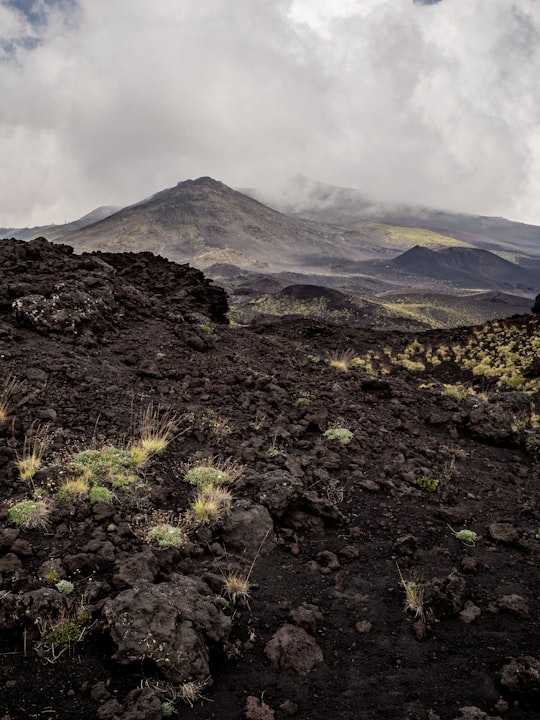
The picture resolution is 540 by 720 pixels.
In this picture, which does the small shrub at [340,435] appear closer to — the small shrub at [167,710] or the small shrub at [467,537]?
the small shrub at [467,537]

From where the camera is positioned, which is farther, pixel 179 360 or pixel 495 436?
pixel 179 360

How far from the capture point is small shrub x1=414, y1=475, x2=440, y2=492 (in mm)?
6871

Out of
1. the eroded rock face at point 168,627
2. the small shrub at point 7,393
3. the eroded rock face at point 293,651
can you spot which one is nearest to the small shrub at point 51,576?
the eroded rock face at point 168,627

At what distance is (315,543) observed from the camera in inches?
216

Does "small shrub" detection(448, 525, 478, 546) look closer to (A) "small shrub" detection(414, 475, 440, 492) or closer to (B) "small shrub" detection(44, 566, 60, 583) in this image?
(A) "small shrub" detection(414, 475, 440, 492)

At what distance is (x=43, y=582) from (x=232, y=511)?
83.7 inches

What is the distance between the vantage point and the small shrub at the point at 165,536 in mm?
4742

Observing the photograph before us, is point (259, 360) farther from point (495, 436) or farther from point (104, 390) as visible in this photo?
point (495, 436)

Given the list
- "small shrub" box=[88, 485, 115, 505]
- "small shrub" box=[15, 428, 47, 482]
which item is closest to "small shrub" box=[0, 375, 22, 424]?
"small shrub" box=[15, 428, 47, 482]

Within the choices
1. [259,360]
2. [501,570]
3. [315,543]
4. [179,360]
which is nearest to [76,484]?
[315,543]

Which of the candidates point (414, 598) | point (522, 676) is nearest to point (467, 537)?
point (414, 598)

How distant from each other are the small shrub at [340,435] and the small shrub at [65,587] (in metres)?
4.97

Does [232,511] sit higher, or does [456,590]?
[232,511]

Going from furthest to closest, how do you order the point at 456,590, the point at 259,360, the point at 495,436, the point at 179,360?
1. the point at 259,360
2. the point at 179,360
3. the point at 495,436
4. the point at 456,590
